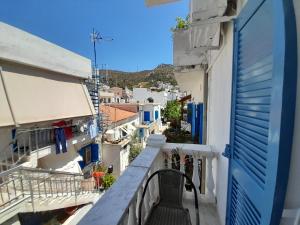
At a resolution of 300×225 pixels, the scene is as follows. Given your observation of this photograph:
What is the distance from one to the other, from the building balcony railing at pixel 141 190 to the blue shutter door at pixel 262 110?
807mm

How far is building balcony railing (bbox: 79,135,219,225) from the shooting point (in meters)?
1.21

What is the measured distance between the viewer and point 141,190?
1.90m

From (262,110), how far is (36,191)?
322 inches

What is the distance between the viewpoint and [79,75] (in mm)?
11781

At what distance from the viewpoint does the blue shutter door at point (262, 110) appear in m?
0.88

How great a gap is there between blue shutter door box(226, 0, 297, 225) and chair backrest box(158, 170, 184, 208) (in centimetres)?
52

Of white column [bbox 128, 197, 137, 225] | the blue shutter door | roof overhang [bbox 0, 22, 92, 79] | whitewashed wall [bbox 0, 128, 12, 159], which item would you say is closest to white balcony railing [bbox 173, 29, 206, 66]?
the blue shutter door

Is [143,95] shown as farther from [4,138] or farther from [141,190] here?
[141,190]

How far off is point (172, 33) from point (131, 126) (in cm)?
1849

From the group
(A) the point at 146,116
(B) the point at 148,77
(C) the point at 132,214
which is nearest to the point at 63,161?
(C) the point at 132,214

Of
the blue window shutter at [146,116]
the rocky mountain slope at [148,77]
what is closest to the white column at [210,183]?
the blue window shutter at [146,116]

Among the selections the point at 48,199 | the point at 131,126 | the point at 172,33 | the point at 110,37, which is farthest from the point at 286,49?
the point at 131,126

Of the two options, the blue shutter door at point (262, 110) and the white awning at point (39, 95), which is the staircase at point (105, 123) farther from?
the blue shutter door at point (262, 110)

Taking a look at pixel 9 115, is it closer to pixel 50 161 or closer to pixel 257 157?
pixel 50 161
